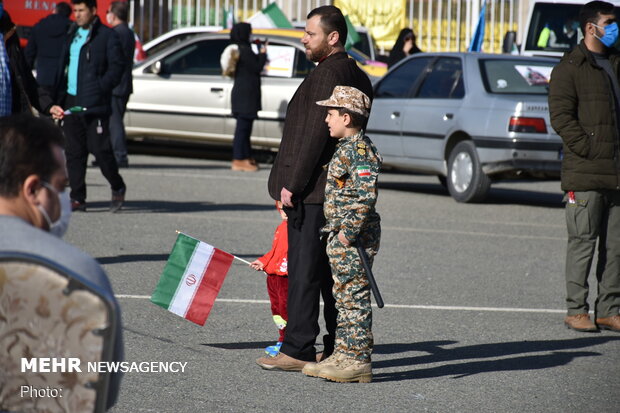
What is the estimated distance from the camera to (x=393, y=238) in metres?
10.8

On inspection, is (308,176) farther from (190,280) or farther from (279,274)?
(190,280)

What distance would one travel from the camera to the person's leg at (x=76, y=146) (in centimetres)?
1096

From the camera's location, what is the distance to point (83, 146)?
1109 centimetres

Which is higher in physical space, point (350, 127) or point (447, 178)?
point (350, 127)

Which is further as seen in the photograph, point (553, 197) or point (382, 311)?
point (553, 197)

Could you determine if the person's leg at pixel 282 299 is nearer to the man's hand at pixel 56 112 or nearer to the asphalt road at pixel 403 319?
the asphalt road at pixel 403 319

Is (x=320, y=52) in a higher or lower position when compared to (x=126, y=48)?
higher

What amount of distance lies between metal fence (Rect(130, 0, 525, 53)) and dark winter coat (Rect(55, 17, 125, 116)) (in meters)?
15.1

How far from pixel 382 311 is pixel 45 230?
201 inches

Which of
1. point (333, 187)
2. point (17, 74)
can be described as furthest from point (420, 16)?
point (333, 187)

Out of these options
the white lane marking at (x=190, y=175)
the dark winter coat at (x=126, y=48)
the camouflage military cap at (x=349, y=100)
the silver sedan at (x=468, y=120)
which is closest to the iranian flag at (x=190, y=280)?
the camouflage military cap at (x=349, y=100)

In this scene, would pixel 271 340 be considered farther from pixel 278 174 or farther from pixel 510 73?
pixel 510 73

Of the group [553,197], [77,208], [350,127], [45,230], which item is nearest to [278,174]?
[350,127]

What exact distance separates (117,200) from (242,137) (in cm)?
435
